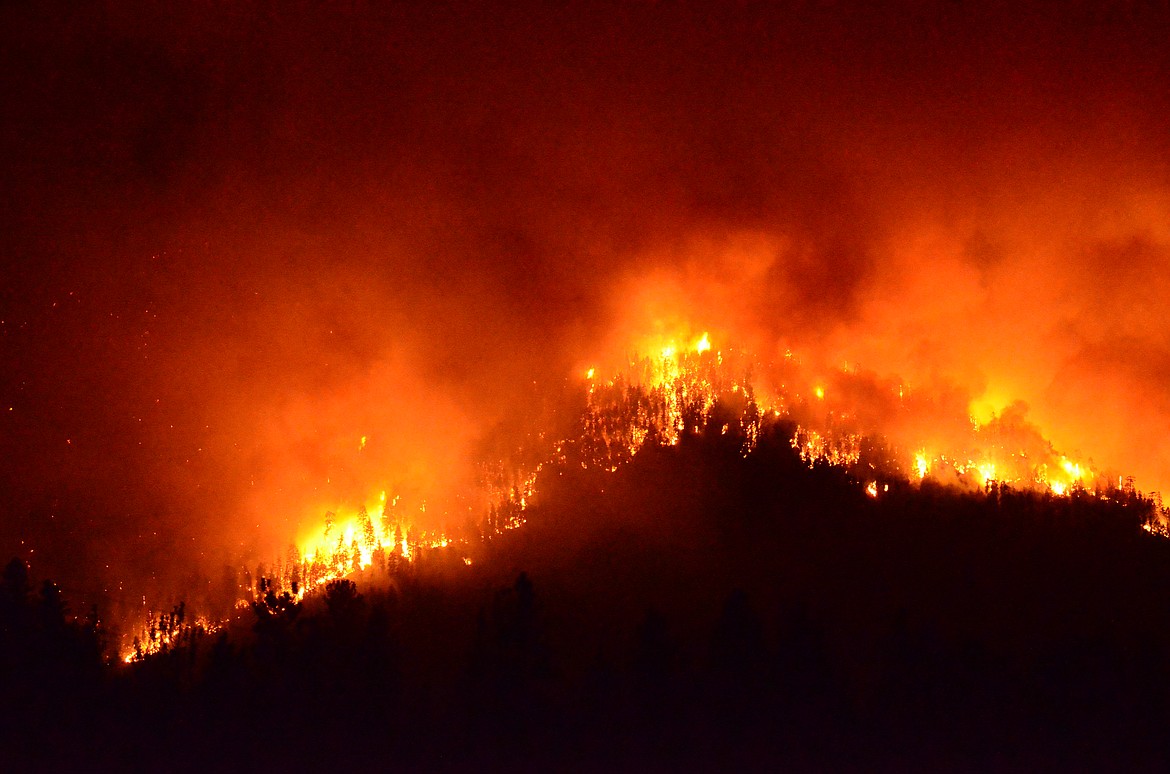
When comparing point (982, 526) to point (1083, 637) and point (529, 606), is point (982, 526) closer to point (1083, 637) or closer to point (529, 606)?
point (1083, 637)

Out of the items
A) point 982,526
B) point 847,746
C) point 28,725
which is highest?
point 982,526

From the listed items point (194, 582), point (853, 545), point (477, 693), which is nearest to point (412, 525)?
point (194, 582)

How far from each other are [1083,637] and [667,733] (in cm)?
4167

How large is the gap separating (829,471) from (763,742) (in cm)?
7614

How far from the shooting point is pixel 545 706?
50.3 meters

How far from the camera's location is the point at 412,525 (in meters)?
117

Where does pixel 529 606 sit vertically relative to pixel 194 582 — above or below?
below

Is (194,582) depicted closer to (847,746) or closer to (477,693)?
(477,693)

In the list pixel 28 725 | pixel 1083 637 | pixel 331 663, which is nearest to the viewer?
pixel 28 725

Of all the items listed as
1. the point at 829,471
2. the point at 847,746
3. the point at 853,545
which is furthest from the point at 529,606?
the point at 829,471

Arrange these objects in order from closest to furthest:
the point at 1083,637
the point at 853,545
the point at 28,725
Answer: the point at 28,725
the point at 1083,637
the point at 853,545

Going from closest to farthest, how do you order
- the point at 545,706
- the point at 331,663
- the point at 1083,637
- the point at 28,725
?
1. the point at 28,725
2. the point at 545,706
3. the point at 331,663
4. the point at 1083,637

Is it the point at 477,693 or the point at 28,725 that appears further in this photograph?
the point at 477,693

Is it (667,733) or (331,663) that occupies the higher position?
(331,663)
